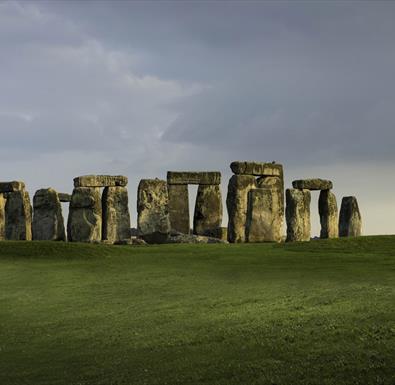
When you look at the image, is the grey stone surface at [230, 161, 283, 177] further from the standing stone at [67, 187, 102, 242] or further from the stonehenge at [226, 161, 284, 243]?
the standing stone at [67, 187, 102, 242]

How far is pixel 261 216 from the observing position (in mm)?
35969

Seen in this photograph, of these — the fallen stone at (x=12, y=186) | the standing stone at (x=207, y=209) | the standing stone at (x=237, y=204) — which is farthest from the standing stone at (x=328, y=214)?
the fallen stone at (x=12, y=186)

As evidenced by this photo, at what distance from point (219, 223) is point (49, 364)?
2932 cm

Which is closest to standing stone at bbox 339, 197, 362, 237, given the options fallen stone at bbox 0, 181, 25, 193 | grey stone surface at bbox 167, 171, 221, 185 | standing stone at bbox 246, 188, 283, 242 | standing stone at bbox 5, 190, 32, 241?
→ standing stone at bbox 246, 188, 283, 242

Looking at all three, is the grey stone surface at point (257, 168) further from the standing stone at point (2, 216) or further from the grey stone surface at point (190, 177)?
the standing stone at point (2, 216)

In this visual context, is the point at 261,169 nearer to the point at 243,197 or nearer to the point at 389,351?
the point at 243,197

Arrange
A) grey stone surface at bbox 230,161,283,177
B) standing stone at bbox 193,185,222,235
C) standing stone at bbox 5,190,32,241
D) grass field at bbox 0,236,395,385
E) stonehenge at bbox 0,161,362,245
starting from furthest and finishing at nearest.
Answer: standing stone at bbox 193,185,222,235 < standing stone at bbox 5,190,32,241 < grey stone surface at bbox 230,161,283,177 < stonehenge at bbox 0,161,362,245 < grass field at bbox 0,236,395,385

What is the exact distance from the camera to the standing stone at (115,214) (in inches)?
1475

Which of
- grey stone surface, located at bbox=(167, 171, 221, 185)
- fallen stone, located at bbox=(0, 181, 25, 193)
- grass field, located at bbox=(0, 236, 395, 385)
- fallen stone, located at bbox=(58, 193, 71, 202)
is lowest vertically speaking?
grass field, located at bbox=(0, 236, 395, 385)

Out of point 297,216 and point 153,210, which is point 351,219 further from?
point 153,210

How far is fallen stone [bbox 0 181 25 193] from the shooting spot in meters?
39.8

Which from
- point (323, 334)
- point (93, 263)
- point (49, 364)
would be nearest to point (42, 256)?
point (93, 263)

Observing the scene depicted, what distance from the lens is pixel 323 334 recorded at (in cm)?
1220

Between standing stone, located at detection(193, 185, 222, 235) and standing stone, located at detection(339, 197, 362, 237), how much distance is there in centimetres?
680
